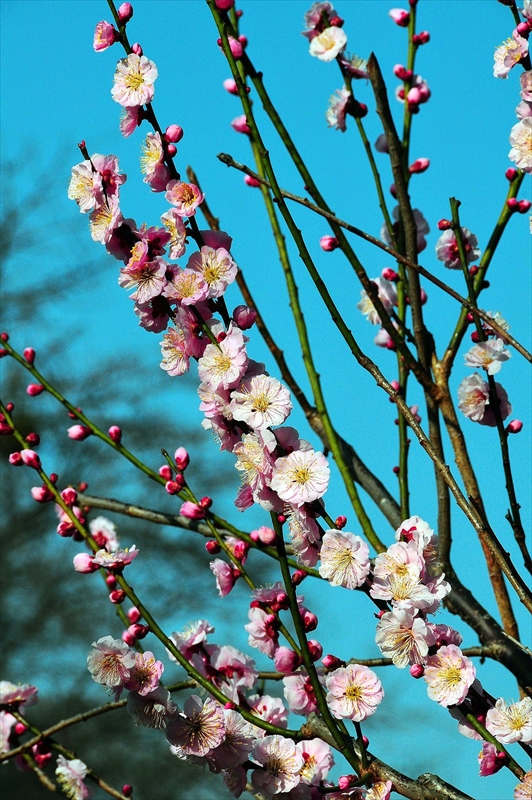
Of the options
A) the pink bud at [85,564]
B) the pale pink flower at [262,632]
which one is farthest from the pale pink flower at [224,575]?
the pink bud at [85,564]

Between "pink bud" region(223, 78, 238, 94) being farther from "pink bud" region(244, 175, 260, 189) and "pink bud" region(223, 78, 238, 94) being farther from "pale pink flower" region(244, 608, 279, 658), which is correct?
"pale pink flower" region(244, 608, 279, 658)

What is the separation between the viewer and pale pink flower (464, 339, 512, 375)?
1.25 m

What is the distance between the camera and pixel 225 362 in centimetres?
88

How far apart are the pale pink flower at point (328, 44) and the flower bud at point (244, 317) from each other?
2.22ft

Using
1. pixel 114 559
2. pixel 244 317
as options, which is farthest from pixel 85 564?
pixel 244 317

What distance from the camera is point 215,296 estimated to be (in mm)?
909

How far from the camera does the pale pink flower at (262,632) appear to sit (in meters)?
1.04

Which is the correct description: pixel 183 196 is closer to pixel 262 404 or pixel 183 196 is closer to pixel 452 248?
pixel 262 404

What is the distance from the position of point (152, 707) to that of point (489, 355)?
0.70 meters

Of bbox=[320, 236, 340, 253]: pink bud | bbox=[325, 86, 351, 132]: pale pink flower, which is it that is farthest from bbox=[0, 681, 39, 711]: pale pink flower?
bbox=[325, 86, 351, 132]: pale pink flower

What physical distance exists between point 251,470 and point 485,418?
595 millimetres

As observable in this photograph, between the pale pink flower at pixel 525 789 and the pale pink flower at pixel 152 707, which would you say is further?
the pale pink flower at pixel 152 707

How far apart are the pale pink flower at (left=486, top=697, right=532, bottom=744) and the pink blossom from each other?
88cm

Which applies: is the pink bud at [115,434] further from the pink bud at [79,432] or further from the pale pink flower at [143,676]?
the pale pink flower at [143,676]
